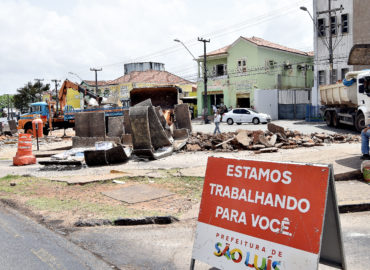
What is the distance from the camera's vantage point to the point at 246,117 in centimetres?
3155

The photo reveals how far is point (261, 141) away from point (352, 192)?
25.0 ft

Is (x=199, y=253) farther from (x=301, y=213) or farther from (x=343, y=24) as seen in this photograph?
(x=343, y=24)

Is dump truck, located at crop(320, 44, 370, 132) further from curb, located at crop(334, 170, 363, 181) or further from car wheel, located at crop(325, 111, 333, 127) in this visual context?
curb, located at crop(334, 170, 363, 181)

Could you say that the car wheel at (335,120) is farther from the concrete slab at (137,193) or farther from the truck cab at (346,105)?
the concrete slab at (137,193)

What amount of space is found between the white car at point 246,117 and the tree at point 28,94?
56.8 m

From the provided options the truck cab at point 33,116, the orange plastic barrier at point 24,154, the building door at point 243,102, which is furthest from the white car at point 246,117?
the orange plastic barrier at point 24,154

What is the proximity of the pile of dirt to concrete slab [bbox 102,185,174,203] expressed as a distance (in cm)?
674

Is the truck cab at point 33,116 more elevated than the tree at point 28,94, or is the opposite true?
the tree at point 28,94

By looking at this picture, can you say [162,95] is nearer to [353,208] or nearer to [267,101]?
[353,208]

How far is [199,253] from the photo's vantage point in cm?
367

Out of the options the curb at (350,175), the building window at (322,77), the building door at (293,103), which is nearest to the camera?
the curb at (350,175)

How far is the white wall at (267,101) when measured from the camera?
40.1 meters

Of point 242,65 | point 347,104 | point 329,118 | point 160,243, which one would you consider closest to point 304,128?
point 329,118

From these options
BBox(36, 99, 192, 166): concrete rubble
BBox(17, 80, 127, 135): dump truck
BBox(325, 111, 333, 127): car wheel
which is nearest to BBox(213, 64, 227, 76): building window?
BBox(17, 80, 127, 135): dump truck
